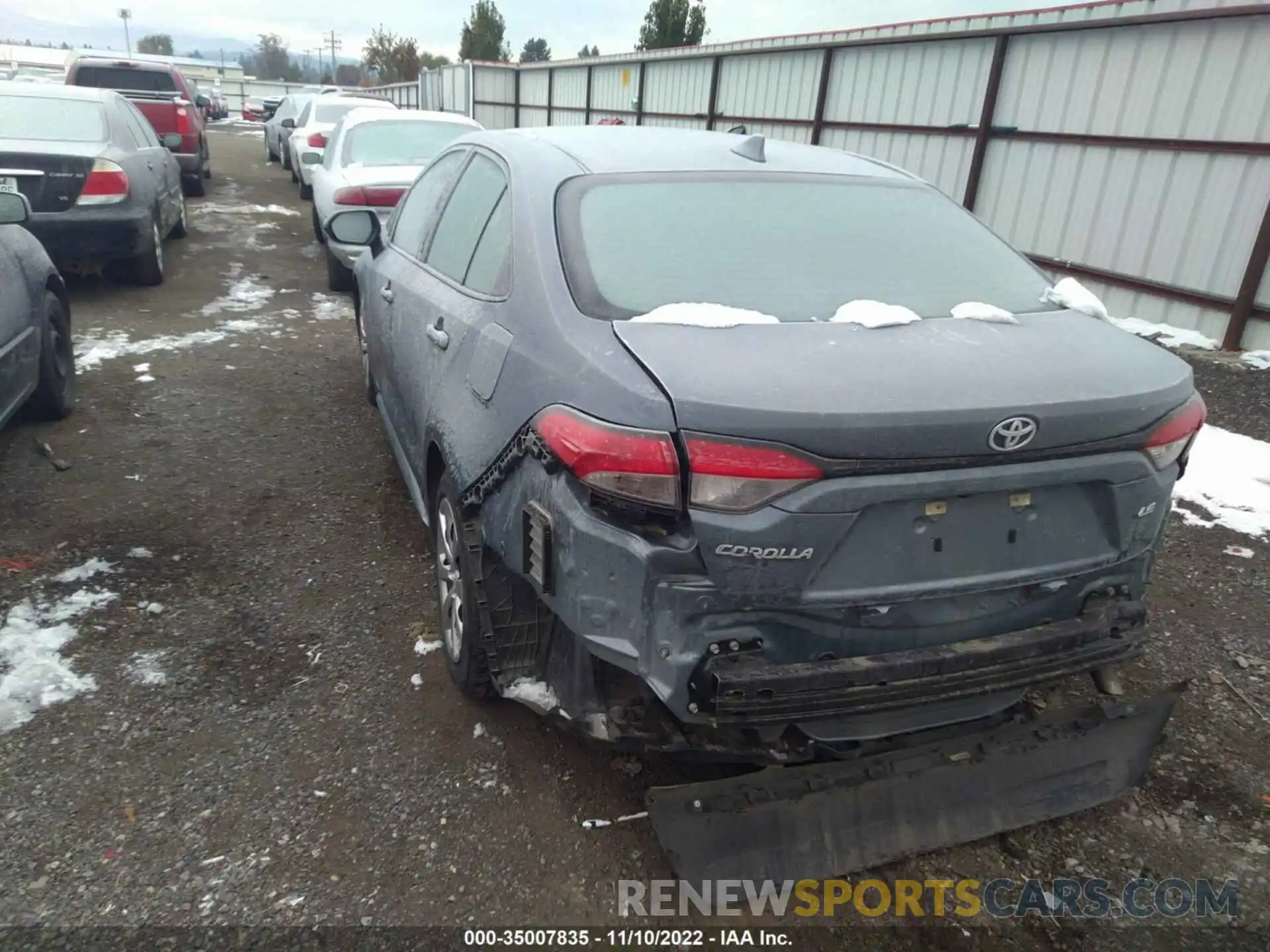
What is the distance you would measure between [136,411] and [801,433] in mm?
4804

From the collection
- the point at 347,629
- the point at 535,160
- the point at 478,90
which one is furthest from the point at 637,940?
the point at 478,90

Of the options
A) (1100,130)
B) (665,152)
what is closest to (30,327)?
(665,152)

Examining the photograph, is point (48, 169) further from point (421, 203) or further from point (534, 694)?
point (534, 694)

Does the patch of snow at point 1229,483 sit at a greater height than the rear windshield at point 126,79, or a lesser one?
lesser

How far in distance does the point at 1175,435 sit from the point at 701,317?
3.99 ft

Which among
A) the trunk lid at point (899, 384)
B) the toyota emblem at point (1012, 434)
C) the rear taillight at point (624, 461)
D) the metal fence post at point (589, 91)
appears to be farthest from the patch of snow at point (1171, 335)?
the metal fence post at point (589, 91)

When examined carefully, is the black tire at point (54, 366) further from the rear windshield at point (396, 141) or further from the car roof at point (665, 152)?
the rear windshield at point (396, 141)

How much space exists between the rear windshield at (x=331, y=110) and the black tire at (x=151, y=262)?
5754 millimetres

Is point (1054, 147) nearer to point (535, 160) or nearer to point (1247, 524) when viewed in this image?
point (1247, 524)

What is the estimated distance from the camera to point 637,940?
2.13 metres

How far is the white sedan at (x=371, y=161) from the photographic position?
7.76 meters

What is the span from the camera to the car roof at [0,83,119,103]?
7.55 m

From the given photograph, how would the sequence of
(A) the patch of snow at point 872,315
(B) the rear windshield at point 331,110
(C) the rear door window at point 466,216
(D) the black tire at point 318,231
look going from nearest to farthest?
(A) the patch of snow at point 872,315, (C) the rear door window at point 466,216, (D) the black tire at point 318,231, (B) the rear windshield at point 331,110

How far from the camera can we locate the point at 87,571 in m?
3.56
